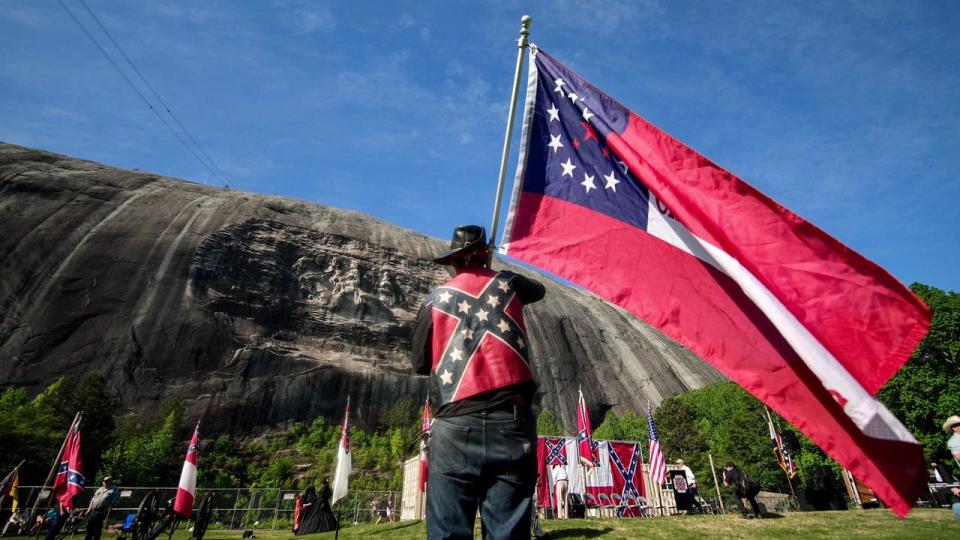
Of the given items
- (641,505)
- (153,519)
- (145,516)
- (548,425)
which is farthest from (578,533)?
(548,425)

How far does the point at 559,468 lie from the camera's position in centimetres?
1833

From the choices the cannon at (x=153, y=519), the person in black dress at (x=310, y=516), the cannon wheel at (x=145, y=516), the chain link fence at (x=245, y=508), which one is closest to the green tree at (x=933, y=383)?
the person in black dress at (x=310, y=516)

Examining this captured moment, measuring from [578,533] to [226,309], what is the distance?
47267 millimetres

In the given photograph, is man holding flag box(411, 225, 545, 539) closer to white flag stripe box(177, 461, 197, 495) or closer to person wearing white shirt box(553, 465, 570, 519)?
white flag stripe box(177, 461, 197, 495)

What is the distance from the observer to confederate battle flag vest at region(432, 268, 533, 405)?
267 cm

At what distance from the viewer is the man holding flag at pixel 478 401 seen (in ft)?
7.72

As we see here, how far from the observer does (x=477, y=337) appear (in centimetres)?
282

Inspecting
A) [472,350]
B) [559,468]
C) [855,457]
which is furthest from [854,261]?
[559,468]

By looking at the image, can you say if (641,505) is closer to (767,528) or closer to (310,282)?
(767,528)

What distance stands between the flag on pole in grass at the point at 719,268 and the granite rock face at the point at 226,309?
45431 millimetres

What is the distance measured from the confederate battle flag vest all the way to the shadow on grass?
8504mm

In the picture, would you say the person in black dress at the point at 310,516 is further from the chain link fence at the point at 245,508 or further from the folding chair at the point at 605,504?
the folding chair at the point at 605,504

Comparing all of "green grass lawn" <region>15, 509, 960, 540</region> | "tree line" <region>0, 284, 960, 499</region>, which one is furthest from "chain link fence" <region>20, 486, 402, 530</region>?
"green grass lawn" <region>15, 509, 960, 540</region>

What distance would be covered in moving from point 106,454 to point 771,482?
55466 mm
